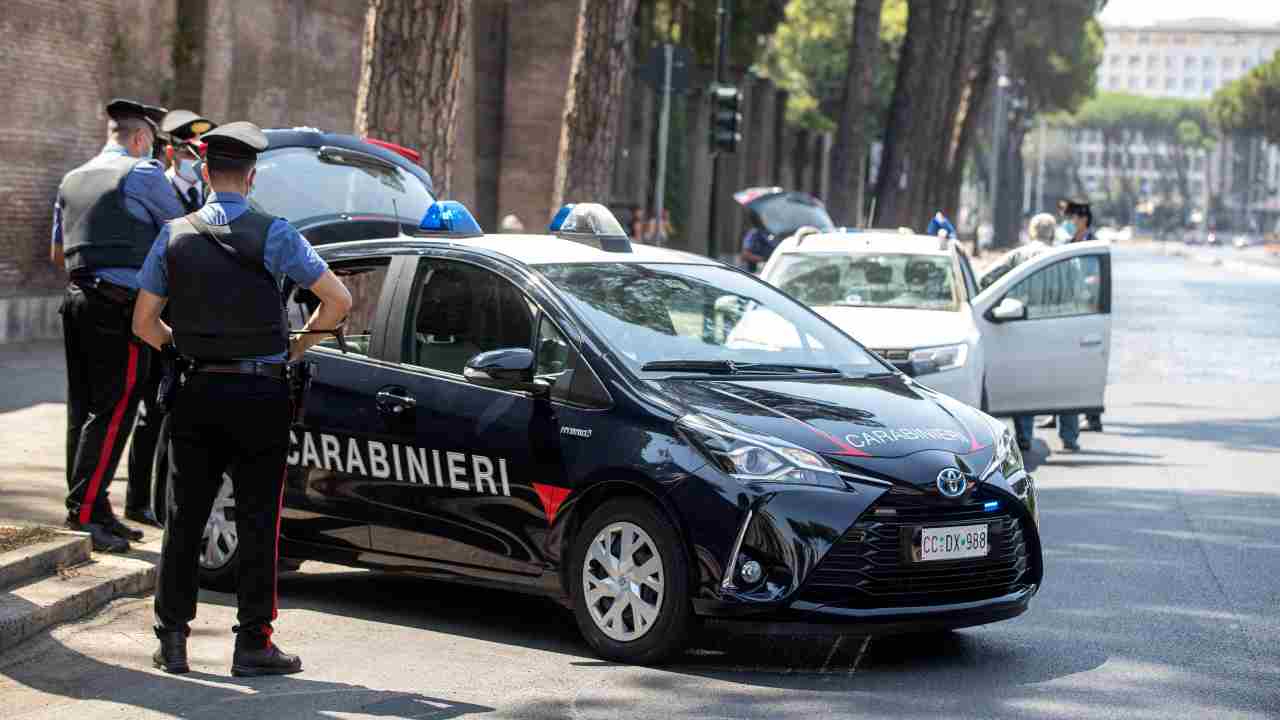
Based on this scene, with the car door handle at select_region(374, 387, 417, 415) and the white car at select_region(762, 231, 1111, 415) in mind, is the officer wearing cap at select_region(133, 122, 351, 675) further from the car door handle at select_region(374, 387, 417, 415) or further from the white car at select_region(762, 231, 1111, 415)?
the white car at select_region(762, 231, 1111, 415)

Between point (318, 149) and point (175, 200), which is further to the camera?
point (318, 149)

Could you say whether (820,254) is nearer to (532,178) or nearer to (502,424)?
(502,424)

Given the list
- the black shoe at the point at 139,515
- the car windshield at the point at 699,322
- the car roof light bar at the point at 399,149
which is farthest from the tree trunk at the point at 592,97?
the car windshield at the point at 699,322

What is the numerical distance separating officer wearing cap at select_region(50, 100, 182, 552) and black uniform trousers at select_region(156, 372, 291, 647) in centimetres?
215

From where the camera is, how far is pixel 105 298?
8.97m

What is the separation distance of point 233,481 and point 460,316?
1611 millimetres

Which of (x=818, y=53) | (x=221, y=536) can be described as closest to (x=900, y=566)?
(x=221, y=536)

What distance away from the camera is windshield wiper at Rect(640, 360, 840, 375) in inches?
305

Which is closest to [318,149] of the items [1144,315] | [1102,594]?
[1102,594]

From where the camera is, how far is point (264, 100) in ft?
82.9

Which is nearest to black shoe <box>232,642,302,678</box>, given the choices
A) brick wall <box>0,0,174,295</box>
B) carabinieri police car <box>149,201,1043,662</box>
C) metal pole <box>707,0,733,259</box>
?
carabinieri police car <box>149,201,1043,662</box>

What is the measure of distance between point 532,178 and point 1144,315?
1316 centimetres

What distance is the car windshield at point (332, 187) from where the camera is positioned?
12.3 metres

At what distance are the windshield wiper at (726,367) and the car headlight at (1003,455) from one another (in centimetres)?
71
